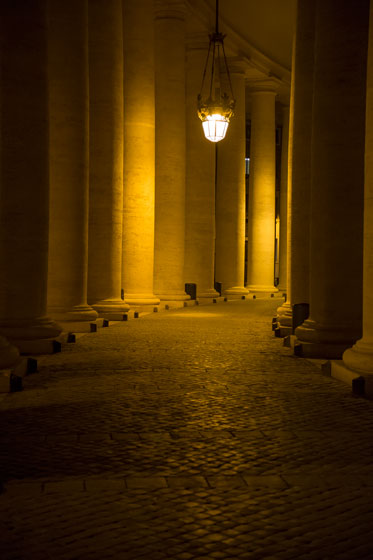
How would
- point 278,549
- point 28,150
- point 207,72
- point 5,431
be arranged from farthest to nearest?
1. point 207,72
2. point 28,150
3. point 5,431
4. point 278,549

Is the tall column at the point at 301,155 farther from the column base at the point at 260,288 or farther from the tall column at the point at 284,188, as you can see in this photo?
the tall column at the point at 284,188

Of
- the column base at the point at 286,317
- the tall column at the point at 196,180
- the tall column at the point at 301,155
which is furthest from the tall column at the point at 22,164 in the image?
the tall column at the point at 196,180

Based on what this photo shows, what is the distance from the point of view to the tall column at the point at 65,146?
45.8 meters

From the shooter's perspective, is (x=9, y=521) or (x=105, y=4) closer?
(x=9, y=521)

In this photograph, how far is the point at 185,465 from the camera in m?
17.6

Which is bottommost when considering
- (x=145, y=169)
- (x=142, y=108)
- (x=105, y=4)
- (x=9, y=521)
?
(x=9, y=521)

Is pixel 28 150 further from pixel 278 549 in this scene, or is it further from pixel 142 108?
pixel 142 108

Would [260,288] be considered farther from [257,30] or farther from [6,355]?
[6,355]

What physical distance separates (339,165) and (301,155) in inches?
550

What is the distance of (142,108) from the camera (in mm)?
66312

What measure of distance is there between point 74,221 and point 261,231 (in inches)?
2662

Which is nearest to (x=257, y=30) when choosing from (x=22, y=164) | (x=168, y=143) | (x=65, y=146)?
(x=168, y=143)

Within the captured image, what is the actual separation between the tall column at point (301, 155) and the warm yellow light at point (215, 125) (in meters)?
20.4

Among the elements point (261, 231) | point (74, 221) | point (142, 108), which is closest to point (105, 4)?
point (142, 108)
